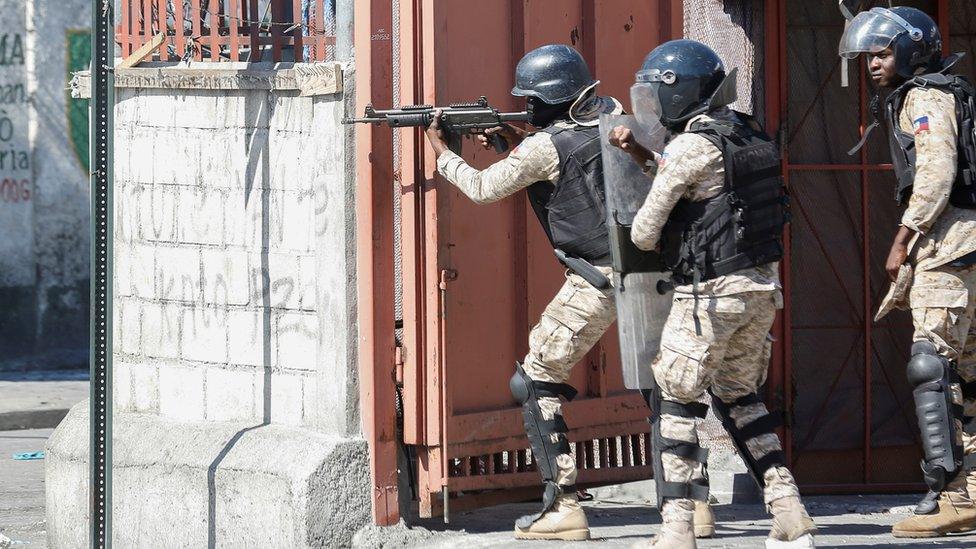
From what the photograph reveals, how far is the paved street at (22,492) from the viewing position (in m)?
7.21

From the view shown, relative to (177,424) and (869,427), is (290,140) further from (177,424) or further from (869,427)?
(869,427)

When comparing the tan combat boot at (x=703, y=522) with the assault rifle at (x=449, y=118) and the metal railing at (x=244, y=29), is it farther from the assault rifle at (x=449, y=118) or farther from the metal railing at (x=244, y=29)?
the metal railing at (x=244, y=29)

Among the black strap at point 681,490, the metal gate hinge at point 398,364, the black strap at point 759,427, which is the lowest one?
the black strap at point 681,490

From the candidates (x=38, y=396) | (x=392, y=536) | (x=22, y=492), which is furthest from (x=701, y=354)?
(x=38, y=396)

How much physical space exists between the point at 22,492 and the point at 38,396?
3.12 metres

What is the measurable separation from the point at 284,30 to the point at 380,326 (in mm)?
1320

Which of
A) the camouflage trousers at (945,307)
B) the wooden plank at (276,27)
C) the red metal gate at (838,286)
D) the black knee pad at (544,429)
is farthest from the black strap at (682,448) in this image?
the wooden plank at (276,27)

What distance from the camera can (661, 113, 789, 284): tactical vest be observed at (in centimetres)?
494

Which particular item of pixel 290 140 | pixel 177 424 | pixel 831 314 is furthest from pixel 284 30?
pixel 831 314

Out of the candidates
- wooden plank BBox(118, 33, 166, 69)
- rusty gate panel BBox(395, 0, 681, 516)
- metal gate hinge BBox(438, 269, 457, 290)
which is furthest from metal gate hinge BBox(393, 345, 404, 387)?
wooden plank BBox(118, 33, 166, 69)

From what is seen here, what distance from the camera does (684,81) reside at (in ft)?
16.7

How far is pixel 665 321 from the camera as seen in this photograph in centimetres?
529

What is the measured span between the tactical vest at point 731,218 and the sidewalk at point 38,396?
21.7ft

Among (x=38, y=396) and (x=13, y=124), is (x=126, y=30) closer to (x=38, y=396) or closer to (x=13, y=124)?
(x=38, y=396)
